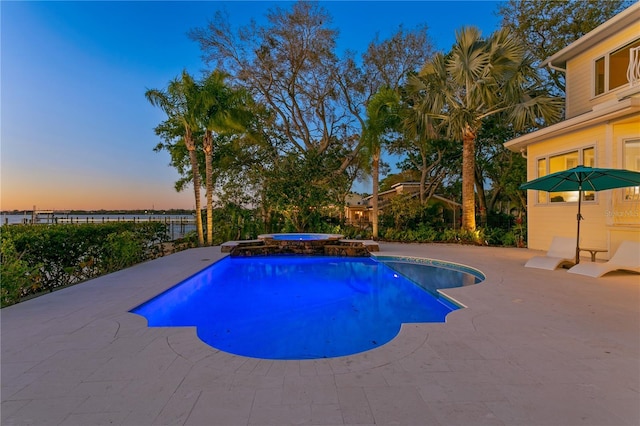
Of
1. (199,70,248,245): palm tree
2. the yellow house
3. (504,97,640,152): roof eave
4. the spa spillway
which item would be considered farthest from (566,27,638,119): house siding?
(199,70,248,245): palm tree

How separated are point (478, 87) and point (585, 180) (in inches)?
228

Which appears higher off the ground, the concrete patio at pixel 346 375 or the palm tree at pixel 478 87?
the palm tree at pixel 478 87

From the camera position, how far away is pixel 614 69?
9562 mm

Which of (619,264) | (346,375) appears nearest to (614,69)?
(619,264)

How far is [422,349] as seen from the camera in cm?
328

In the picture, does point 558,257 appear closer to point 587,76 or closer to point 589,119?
point 589,119

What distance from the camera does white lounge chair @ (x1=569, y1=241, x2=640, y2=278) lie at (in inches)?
264

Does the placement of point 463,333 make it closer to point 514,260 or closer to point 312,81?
point 514,260

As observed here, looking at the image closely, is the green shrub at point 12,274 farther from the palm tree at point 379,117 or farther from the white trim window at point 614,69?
the white trim window at point 614,69

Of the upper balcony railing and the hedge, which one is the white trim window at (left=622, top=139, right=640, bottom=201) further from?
the hedge

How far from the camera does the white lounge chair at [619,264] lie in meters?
6.71

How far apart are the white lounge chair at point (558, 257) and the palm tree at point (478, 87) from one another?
4.91 metres

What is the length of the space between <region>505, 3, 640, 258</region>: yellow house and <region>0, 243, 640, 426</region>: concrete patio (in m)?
5.30

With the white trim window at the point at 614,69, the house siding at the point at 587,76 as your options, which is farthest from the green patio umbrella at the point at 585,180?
the white trim window at the point at 614,69
